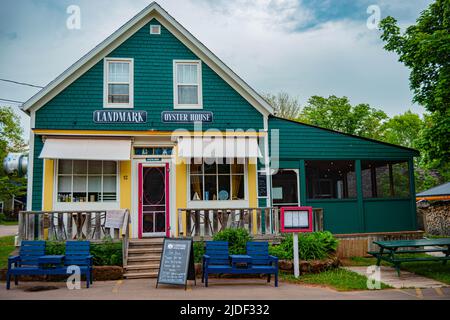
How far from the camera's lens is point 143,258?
39.0 feet

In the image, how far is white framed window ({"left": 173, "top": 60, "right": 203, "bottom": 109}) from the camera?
1465 cm

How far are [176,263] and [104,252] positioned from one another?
8.67 ft

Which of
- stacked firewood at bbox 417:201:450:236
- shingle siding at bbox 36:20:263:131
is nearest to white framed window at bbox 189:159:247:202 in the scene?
shingle siding at bbox 36:20:263:131

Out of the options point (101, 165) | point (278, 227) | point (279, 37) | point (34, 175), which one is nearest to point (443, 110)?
point (278, 227)

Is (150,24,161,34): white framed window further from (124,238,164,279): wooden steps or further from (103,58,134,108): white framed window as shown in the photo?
(124,238,164,279): wooden steps

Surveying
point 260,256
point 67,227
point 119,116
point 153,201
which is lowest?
point 260,256

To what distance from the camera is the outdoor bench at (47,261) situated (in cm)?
996

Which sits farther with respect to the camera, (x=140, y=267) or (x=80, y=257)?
(x=140, y=267)

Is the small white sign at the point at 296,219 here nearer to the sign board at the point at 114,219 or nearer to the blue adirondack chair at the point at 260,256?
the blue adirondack chair at the point at 260,256

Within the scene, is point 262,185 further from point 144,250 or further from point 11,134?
point 11,134

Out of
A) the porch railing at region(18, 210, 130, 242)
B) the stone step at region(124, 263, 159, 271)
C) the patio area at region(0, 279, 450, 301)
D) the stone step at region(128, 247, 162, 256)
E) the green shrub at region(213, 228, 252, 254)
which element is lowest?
the patio area at region(0, 279, 450, 301)

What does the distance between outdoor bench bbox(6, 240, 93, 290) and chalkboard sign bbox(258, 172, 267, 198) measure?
6.04 meters

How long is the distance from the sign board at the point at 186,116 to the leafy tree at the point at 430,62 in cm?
652

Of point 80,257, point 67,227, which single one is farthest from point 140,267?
point 67,227
